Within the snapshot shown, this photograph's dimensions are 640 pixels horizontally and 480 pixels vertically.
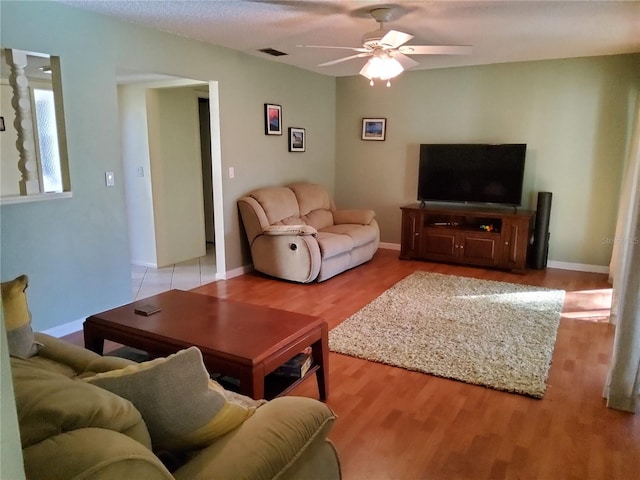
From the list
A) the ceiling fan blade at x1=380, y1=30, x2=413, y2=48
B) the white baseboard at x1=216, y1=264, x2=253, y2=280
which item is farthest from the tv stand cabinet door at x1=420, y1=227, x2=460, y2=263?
the ceiling fan blade at x1=380, y1=30, x2=413, y2=48

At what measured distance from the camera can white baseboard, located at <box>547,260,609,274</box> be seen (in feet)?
17.3

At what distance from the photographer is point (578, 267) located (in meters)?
5.38

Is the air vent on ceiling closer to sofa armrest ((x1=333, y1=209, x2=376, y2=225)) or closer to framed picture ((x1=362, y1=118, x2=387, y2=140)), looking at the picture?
framed picture ((x1=362, y1=118, x2=387, y2=140))

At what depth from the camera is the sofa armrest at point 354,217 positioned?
5.66m

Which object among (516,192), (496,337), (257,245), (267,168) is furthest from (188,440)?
(516,192)

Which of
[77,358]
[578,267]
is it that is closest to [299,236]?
[77,358]

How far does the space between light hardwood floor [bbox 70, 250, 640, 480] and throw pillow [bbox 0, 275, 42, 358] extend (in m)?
1.40

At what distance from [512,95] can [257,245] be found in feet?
11.3

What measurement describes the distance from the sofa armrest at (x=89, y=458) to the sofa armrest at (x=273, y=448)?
22 cm

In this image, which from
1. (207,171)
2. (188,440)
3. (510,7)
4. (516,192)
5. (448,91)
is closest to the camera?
(188,440)

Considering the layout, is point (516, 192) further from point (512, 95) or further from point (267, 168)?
point (267, 168)

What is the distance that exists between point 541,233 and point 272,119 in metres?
3.32

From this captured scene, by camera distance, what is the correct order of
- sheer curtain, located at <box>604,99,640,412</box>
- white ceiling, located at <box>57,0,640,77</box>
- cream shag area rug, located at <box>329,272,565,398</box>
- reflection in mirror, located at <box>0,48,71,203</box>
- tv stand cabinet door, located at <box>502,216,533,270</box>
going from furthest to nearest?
1. tv stand cabinet door, located at <box>502,216,533,270</box>
2. white ceiling, located at <box>57,0,640,77</box>
3. reflection in mirror, located at <box>0,48,71,203</box>
4. cream shag area rug, located at <box>329,272,565,398</box>
5. sheer curtain, located at <box>604,99,640,412</box>

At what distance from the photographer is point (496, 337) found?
133 inches
